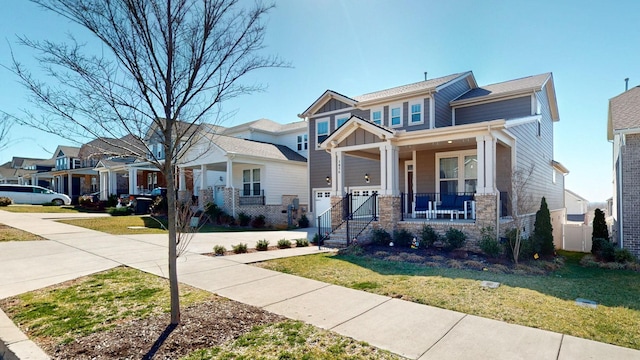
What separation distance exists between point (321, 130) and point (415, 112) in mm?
5659

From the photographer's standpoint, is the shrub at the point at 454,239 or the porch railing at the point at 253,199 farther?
the porch railing at the point at 253,199

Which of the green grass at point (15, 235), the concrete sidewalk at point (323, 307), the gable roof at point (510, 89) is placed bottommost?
the concrete sidewalk at point (323, 307)

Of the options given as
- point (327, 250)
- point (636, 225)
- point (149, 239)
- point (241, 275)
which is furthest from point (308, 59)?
point (636, 225)

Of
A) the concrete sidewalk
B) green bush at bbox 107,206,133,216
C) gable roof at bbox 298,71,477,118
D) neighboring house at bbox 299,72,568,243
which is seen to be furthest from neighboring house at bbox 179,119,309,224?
the concrete sidewalk

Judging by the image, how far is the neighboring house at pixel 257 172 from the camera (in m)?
19.6

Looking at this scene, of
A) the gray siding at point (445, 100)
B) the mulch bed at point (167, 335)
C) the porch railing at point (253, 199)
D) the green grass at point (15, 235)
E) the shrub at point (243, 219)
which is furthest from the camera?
the porch railing at point (253, 199)

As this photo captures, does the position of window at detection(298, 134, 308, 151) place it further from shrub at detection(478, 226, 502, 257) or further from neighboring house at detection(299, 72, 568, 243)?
shrub at detection(478, 226, 502, 257)

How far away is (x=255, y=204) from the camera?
2084 centimetres

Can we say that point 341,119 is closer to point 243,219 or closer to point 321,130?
point 321,130

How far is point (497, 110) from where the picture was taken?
48.3 feet

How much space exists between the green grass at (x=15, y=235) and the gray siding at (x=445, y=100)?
15.6 metres

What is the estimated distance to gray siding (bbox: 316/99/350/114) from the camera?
18.2 metres

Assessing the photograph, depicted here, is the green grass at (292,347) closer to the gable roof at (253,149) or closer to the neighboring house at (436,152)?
the neighboring house at (436,152)

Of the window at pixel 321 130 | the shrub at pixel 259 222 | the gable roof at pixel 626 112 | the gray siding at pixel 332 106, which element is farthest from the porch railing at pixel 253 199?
the gable roof at pixel 626 112
